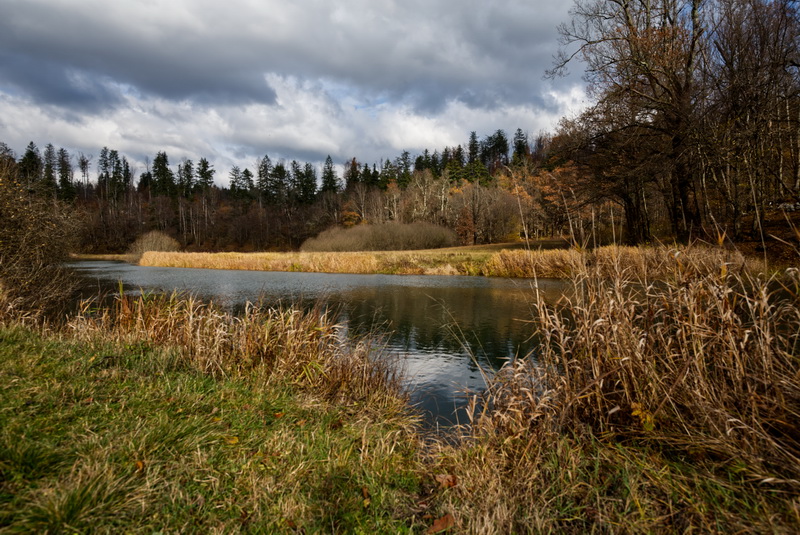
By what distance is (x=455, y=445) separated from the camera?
3.66 meters

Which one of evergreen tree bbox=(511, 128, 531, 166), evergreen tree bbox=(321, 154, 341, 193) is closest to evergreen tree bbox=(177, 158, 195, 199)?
evergreen tree bbox=(321, 154, 341, 193)

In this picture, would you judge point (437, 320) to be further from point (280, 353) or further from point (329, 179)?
point (329, 179)

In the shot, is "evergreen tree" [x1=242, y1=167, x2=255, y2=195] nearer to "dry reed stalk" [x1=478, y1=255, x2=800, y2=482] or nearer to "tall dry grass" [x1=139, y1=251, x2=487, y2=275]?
"tall dry grass" [x1=139, y1=251, x2=487, y2=275]

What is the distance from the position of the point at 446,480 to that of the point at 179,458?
167 cm

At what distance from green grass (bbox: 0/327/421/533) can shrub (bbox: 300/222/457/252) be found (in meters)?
34.4

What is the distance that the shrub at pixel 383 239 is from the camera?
38.2 m

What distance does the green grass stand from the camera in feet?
5.93

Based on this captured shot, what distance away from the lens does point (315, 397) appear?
4.14 metres

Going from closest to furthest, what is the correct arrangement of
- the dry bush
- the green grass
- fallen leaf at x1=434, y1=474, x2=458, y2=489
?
the green grass
fallen leaf at x1=434, y1=474, x2=458, y2=489
the dry bush

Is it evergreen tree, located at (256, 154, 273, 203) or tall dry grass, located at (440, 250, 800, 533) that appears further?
evergreen tree, located at (256, 154, 273, 203)

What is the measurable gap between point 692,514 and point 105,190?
90369 millimetres

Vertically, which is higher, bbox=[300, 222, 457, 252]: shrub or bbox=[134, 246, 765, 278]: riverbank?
bbox=[300, 222, 457, 252]: shrub

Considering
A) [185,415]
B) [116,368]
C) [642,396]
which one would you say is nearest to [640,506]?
[642,396]

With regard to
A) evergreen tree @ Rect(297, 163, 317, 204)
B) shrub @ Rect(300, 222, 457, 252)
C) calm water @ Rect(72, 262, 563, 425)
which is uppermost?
evergreen tree @ Rect(297, 163, 317, 204)
